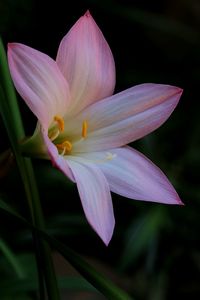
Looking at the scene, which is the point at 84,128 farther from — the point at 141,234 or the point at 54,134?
the point at 141,234

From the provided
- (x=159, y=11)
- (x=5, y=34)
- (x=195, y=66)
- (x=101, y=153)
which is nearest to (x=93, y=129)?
(x=101, y=153)

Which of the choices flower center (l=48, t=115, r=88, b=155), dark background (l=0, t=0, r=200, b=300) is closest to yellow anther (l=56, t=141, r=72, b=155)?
flower center (l=48, t=115, r=88, b=155)

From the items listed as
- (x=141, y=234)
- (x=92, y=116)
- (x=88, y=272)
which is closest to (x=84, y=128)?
(x=92, y=116)

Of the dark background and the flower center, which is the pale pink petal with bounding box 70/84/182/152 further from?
the dark background

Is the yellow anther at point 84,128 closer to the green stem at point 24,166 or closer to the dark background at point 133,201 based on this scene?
the green stem at point 24,166

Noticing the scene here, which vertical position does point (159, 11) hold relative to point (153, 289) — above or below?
above

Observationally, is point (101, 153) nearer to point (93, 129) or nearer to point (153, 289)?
point (93, 129)
